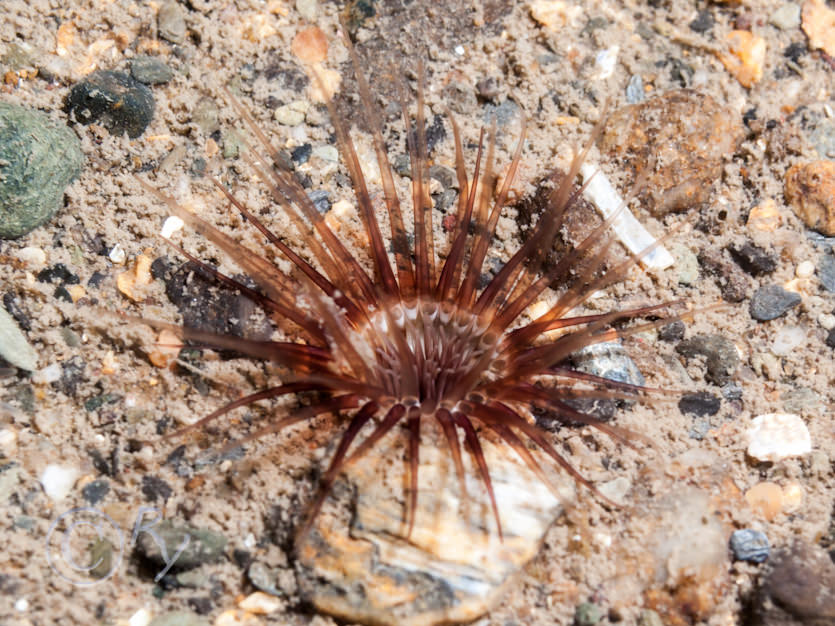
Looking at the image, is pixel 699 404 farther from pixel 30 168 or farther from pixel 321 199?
pixel 30 168

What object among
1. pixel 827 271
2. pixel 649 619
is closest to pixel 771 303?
pixel 827 271

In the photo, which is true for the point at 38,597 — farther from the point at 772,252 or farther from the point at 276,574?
the point at 772,252

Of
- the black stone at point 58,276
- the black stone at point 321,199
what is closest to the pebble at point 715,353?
the black stone at point 321,199

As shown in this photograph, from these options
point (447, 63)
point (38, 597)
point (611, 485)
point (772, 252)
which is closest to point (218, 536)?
point (38, 597)

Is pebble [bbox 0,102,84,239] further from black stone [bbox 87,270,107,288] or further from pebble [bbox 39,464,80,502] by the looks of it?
pebble [bbox 39,464,80,502]

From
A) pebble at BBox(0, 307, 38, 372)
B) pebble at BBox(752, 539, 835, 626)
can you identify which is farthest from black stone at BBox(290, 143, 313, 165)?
pebble at BBox(752, 539, 835, 626)
